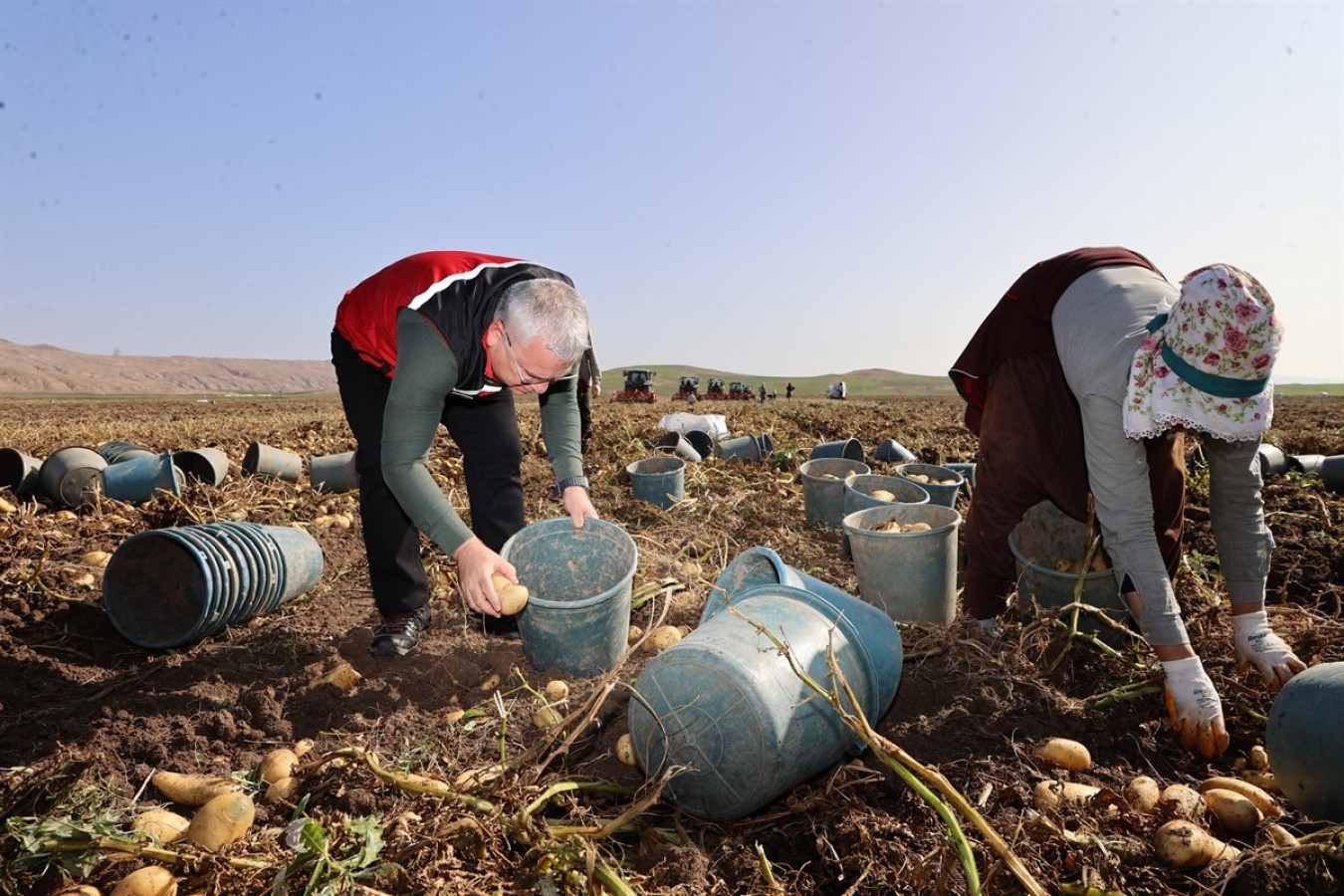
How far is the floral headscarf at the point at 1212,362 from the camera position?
170 cm

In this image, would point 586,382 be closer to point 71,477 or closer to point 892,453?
point 892,453

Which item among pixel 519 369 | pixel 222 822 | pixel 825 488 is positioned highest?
pixel 519 369

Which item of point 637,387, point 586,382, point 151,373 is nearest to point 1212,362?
point 586,382

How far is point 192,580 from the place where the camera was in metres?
3.21

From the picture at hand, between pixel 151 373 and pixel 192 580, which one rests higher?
pixel 151 373

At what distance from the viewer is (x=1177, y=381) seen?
1.79 m

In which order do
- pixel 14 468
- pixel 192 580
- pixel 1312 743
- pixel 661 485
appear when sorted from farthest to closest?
pixel 14 468 → pixel 661 485 → pixel 192 580 → pixel 1312 743

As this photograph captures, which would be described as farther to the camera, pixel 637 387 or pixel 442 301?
pixel 637 387

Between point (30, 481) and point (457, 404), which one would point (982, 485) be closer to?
point (457, 404)

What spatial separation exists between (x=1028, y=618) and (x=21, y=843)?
9.53ft

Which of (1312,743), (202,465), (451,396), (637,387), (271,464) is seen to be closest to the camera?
(1312,743)

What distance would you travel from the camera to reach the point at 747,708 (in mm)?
1628

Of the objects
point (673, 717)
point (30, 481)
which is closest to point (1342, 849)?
point (673, 717)

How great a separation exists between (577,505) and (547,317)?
3.00 ft
